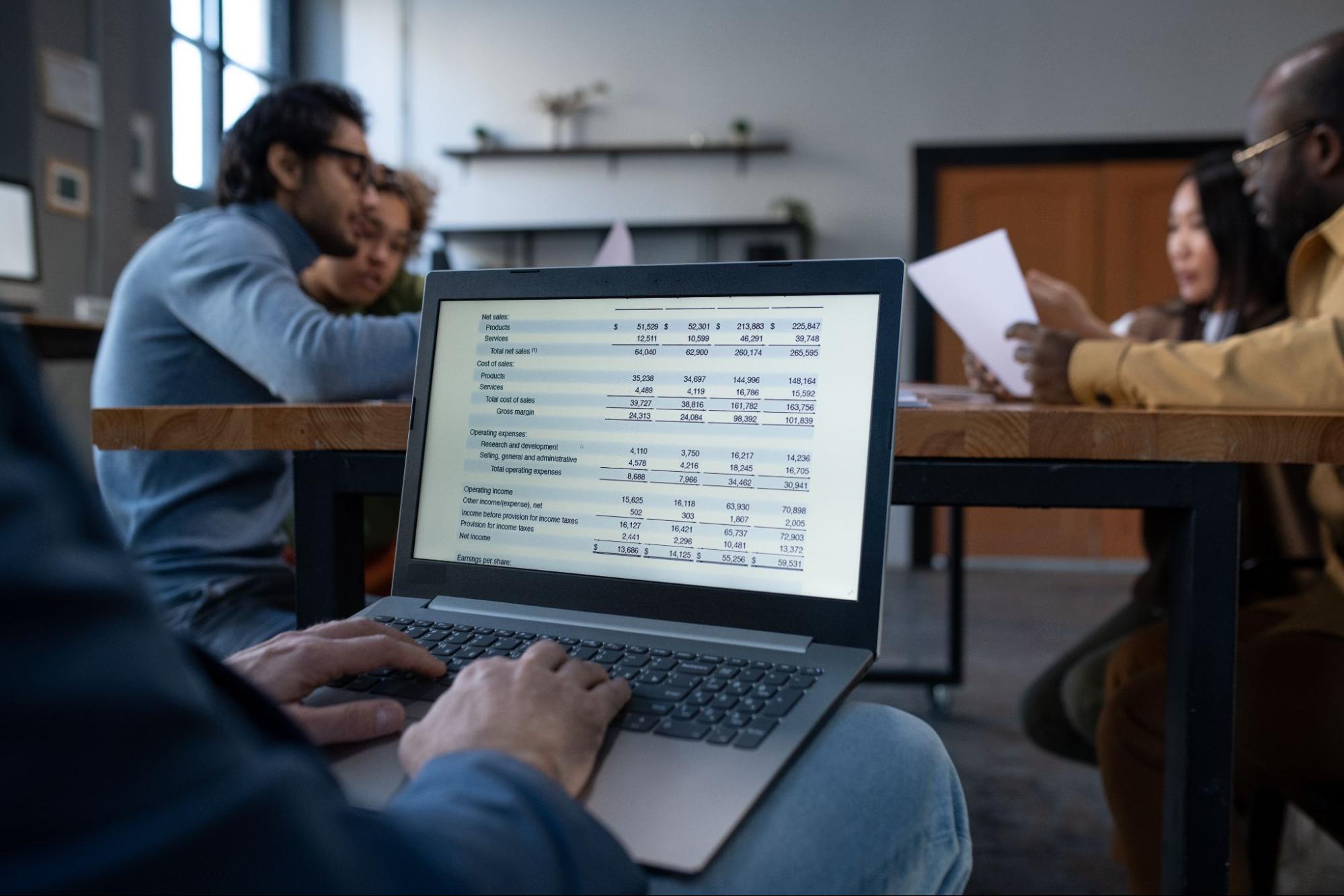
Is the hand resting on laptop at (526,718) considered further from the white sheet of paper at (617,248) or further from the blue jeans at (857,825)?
the white sheet of paper at (617,248)

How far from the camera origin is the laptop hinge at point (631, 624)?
0.61 m

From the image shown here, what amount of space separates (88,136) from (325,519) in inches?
165

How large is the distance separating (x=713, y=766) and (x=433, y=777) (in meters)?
0.14

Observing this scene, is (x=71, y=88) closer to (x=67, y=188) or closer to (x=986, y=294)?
(x=67, y=188)

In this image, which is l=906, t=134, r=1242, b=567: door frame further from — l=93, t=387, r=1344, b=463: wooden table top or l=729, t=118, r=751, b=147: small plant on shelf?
l=93, t=387, r=1344, b=463: wooden table top

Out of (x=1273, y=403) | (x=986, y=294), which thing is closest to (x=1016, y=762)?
(x=986, y=294)

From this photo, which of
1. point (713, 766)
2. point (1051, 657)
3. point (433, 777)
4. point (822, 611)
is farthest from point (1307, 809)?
point (1051, 657)

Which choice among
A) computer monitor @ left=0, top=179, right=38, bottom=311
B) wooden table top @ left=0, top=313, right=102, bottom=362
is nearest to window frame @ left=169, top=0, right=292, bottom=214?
computer monitor @ left=0, top=179, right=38, bottom=311

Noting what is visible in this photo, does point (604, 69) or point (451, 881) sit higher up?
point (604, 69)

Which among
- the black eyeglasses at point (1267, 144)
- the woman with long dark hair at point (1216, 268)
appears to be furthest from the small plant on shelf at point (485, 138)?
the black eyeglasses at point (1267, 144)

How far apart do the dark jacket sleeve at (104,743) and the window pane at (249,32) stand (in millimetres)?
5764

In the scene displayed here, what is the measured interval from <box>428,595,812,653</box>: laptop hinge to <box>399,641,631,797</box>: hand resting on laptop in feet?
0.43

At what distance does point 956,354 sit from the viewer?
210 inches

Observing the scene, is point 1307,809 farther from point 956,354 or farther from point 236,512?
point 956,354
